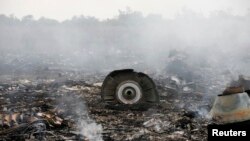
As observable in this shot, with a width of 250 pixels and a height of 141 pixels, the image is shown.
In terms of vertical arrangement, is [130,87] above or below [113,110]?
above

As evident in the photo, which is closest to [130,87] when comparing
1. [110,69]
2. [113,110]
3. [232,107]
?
[113,110]

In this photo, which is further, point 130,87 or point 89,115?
point 130,87

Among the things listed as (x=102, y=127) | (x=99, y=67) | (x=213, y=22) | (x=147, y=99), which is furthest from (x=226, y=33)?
(x=102, y=127)

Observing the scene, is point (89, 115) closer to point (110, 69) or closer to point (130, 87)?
point (130, 87)

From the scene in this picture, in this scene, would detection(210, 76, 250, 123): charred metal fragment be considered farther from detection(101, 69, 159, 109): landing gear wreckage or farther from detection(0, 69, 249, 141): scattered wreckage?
detection(101, 69, 159, 109): landing gear wreckage

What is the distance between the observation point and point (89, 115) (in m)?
8.66

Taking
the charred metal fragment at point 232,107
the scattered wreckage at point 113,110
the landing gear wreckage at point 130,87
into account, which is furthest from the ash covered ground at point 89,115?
the charred metal fragment at point 232,107

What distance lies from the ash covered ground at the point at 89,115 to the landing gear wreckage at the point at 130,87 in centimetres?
26

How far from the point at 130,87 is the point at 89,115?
1.18 metres

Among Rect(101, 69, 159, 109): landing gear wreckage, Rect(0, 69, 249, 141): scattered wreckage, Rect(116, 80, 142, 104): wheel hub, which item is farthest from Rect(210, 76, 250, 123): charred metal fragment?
Rect(116, 80, 142, 104): wheel hub

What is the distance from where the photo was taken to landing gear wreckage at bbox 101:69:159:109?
9.17 metres

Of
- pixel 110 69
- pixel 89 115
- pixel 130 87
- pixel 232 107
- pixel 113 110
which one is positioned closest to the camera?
pixel 232 107

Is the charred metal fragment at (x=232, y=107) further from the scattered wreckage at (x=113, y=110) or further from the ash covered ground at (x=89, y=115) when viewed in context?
the ash covered ground at (x=89, y=115)

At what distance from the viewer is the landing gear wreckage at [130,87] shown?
30.1 ft
